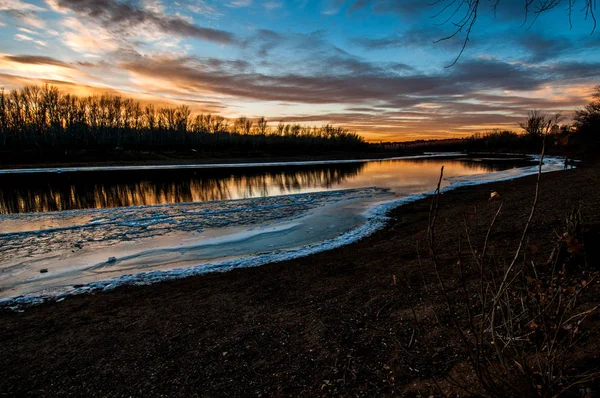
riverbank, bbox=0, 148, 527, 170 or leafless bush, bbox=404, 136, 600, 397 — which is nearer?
leafless bush, bbox=404, 136, 600, 397

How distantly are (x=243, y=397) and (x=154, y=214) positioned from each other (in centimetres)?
1854

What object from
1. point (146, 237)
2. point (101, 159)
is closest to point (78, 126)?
point (101, 159)

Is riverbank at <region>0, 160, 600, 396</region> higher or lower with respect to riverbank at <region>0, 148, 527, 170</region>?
lower

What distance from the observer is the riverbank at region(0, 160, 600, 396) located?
170 inches

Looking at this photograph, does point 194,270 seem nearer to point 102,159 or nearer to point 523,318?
point 523,318

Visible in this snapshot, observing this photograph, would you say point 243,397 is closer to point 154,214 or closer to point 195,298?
point 195,298

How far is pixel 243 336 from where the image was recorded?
18.4 ft

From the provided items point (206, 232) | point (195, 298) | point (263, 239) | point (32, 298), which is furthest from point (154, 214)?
point (195, 298)

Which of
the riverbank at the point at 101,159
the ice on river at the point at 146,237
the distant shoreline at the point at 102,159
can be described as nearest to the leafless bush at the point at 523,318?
the ice on river at the point at 146,237

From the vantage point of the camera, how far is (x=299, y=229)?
1582cm

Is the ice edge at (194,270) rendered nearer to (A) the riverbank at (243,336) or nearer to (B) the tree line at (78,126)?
(A) the riverbank at (243,336)

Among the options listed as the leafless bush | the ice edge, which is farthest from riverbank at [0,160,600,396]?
the ice edge

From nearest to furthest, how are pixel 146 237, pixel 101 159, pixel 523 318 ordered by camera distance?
pixel 523 318 → pixel 146 237 → pixel 101 159

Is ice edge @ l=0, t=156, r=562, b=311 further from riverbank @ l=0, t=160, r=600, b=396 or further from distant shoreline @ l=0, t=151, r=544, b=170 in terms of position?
distant shoreline @ l=0, t=151, r=544, b=170
